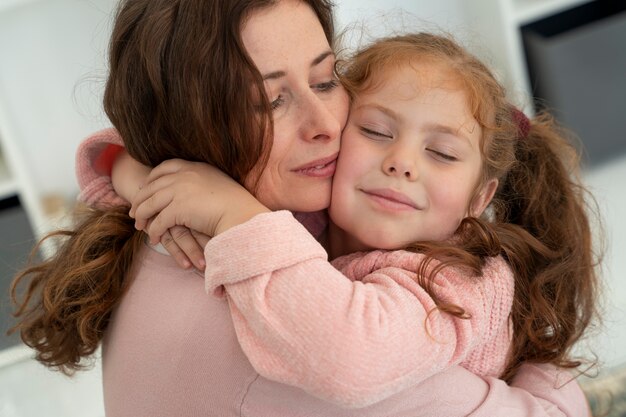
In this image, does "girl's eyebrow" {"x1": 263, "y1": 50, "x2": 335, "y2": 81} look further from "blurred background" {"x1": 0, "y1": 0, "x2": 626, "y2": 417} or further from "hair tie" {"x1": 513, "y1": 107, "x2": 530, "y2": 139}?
"blurred background" {"x1": 0, "y1": 0, "x2": 626, "y2": 417}

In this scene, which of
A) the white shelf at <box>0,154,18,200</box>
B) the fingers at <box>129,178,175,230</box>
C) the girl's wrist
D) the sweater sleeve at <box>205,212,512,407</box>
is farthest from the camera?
the white shelf at <box>0,154,18,200</box>

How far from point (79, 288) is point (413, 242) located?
1.74ft

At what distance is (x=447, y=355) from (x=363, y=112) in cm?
45

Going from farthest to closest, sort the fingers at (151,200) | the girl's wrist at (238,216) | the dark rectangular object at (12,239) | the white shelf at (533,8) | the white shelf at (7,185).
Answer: the white shelf at (533,8)
the white shelf at (7,185)
the dark rectangular object at (12,239)
the fingers at (151,200)
the girl's wrist at (238,216)

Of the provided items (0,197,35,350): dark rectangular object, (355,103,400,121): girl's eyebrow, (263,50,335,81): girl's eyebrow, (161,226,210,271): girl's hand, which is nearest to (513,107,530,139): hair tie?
(355,103,400,121): girl's eyebrow

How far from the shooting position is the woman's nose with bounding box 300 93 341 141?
4.11 ft

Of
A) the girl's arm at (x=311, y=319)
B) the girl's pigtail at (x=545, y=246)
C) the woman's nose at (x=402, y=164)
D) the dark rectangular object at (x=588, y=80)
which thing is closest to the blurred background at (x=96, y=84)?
the dark rectangular object at (x=588, y=80)

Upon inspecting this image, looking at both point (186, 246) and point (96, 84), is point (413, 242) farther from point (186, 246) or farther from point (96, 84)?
point (96, 84)

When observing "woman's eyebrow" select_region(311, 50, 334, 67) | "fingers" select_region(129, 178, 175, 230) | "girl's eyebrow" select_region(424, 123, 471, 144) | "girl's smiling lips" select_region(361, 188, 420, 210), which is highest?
"woman's eyebrow" select_region(311, 50, 334, 67)

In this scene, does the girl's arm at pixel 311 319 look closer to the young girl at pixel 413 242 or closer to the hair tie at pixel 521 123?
the young girl at pixel 413 242

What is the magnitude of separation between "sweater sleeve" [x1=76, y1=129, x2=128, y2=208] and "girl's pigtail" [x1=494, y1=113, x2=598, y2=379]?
2.27 ft

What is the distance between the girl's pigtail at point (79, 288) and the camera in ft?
4.23

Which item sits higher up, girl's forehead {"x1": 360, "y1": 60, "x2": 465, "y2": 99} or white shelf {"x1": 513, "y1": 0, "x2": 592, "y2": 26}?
girl's forehead {"x1": 360, "y1": 60, "x2": 465, "y2": 99}

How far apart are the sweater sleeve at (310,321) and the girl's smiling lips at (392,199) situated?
25 centimetres
